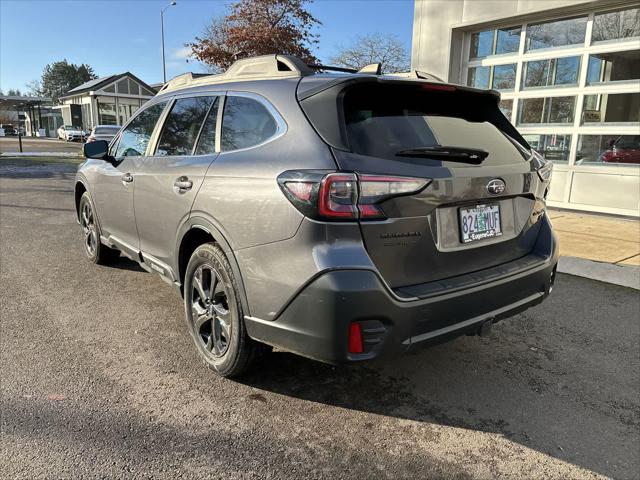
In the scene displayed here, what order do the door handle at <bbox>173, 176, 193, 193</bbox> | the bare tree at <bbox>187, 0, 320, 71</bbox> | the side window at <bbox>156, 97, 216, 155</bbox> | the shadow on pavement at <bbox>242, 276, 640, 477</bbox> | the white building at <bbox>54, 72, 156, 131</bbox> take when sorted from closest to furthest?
the shadow on pavement at <bbox>242, 276, 640, 477</bbox> < the door handle at <bbox>173, 176, 193, 193</bbox> < the side window at <bbox>156, 97, 216, 155</bbox> < the bare tree at <bbox>187, 0, 320, 71</bbox> < the white building at <bbox>54, 72, 156, 131</bbox>

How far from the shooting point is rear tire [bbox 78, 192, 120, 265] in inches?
202

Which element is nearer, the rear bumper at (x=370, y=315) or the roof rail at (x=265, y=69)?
the rear bumper at (x=370, y=315)

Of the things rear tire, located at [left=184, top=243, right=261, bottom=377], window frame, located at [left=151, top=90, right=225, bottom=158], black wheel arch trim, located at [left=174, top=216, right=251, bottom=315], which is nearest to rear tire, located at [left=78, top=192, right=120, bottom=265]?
window frame, located at [left=151, top=90, right=225, bottom=158]

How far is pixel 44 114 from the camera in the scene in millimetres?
69188

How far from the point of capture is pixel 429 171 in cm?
237

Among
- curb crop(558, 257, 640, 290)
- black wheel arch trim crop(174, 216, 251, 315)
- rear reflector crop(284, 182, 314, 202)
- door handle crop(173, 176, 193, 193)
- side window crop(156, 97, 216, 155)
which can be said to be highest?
side window crop(156, 97, 216, 155)

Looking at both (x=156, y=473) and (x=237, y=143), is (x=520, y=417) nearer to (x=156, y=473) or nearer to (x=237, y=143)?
(x=156, y=473)

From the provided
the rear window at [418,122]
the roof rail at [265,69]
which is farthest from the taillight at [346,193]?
the roof rail at [265,69]

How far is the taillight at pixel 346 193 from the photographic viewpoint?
221cm

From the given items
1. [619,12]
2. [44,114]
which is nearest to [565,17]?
[619,12]

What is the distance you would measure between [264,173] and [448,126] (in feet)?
3.55

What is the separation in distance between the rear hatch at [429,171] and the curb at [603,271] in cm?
269

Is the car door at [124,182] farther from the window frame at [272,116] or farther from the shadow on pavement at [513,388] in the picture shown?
the shadow on pavement at [513,388]

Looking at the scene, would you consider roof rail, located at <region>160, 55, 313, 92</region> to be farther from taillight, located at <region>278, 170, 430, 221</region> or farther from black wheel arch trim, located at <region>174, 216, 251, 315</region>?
black wheel arch trim, located at <region>174, 216, 251, 315</region>
